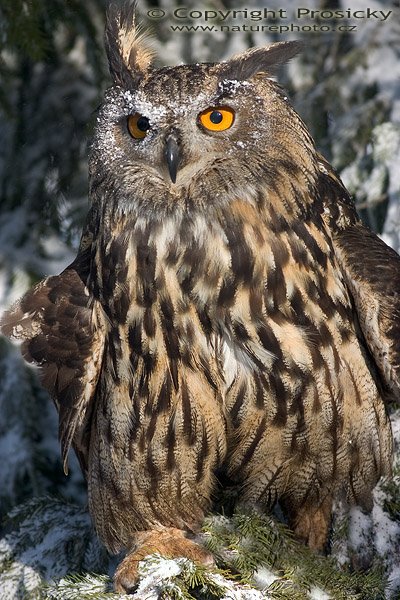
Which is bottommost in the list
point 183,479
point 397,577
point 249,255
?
point 397,577

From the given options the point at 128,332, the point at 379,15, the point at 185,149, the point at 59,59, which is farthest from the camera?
the point at 59,59

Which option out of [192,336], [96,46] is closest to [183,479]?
[192,336]

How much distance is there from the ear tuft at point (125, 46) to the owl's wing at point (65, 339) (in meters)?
0.63

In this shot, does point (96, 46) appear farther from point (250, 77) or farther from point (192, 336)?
point (192, 336)

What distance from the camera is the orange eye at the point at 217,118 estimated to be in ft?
8.55

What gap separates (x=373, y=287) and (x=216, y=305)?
1.55 feet

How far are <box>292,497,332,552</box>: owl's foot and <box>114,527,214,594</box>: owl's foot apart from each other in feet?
1.36

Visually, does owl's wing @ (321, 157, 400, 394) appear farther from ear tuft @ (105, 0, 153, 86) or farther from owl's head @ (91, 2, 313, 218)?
ear tuft @ (105, 0, 153, 86)

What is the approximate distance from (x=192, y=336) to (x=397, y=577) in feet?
3.31

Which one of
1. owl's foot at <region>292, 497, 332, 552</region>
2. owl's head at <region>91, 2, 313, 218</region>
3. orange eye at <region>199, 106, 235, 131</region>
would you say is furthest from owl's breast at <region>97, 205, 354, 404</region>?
owl's foot at <region>292, 497, 332, 552</region>

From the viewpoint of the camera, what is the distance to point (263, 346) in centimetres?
268

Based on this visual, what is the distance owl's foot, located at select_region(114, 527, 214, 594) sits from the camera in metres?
2.74

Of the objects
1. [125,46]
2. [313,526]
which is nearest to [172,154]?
[125,46]

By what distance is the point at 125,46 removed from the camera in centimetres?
289
